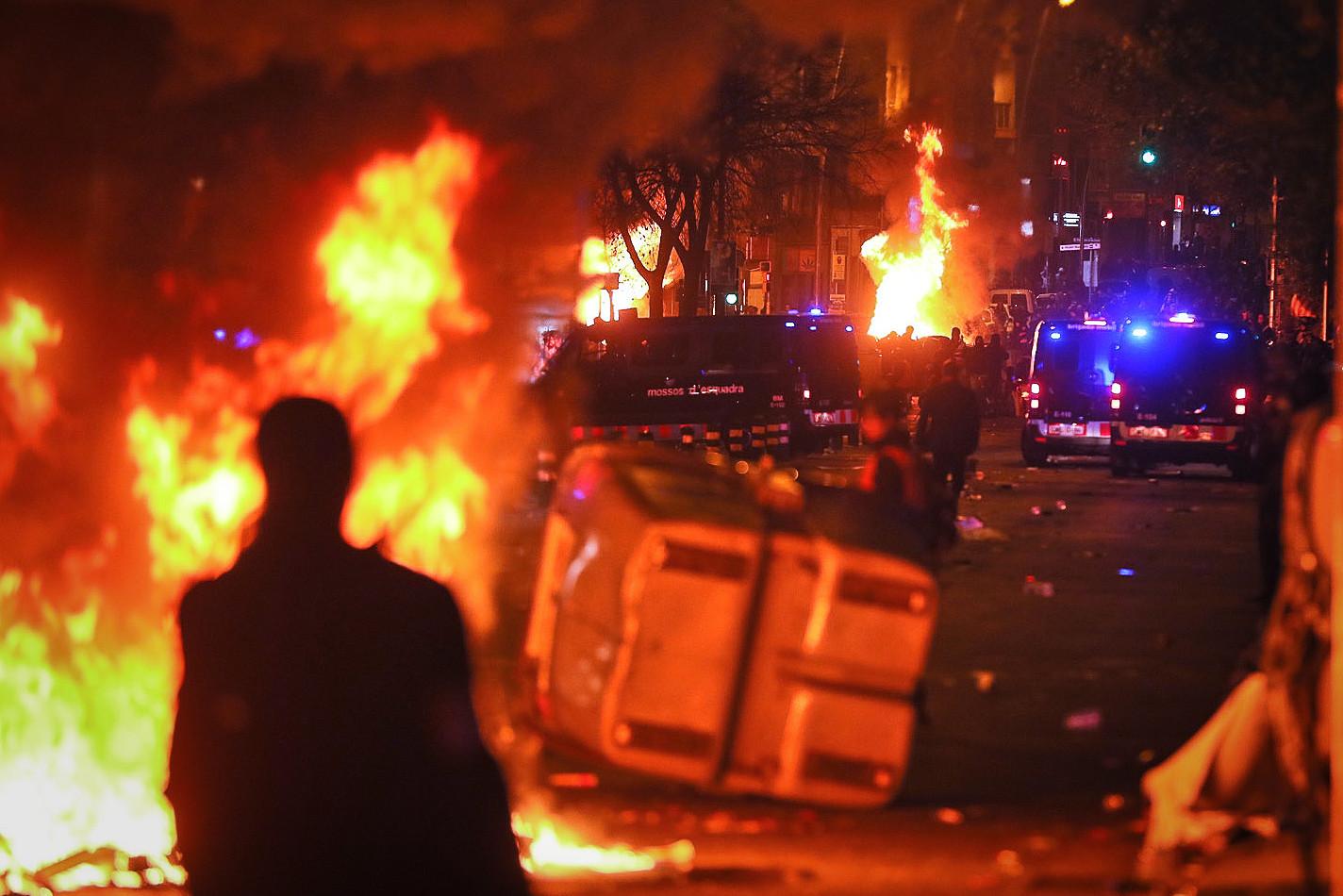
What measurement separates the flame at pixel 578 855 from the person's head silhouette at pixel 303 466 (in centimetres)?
341

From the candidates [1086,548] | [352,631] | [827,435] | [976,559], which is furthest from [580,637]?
[827,435]

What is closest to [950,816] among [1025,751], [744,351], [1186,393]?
[1025,751]

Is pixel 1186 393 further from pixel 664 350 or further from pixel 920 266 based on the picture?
pixel 920 266

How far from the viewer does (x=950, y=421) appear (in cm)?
1748

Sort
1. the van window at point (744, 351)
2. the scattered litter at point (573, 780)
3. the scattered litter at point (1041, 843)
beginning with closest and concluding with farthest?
the scattered litter at point (1041, 843) < the scattered litter at point (573, 780) < the van window at point (744, 351)

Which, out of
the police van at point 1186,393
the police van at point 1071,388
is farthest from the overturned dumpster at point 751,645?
the police van at point 1071,388

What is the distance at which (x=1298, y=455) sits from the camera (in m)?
7.07

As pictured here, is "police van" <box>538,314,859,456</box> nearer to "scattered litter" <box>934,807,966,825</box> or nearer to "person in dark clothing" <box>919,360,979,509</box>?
"person in dark clothing" <box>919,360,979,509</box>

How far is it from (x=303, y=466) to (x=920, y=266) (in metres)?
52.5

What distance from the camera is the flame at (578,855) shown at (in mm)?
6645

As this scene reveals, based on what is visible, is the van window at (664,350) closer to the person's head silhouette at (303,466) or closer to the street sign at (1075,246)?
the person's head silhouette at (303,466)

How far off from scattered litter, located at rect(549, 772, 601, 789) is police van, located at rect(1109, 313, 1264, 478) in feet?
57.6

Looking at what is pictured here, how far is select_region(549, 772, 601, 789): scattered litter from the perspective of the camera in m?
8.27

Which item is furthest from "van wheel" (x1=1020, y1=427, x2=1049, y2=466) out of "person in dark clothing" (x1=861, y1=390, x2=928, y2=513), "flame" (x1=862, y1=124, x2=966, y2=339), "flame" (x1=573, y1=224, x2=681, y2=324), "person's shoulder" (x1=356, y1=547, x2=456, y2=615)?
"flame" (x1=862, y1=124, x2=966, y2=339)
